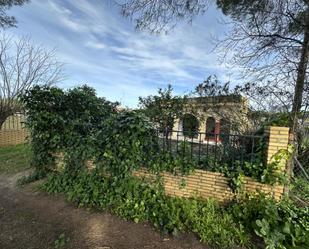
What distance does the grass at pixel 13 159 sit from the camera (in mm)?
6227

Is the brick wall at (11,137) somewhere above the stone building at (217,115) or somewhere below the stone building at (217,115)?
below

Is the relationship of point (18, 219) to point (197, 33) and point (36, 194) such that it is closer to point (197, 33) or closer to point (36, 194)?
point (36, 194)

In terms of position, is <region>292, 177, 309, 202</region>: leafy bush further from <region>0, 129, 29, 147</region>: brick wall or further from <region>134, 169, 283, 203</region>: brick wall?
<region>0, 129, 29, 147</region>: brick wall

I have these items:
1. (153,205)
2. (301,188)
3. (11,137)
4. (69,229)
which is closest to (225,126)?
(301,188)

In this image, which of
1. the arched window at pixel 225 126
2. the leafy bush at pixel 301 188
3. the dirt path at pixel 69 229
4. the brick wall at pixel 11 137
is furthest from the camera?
the brick wall at pixel 11 137

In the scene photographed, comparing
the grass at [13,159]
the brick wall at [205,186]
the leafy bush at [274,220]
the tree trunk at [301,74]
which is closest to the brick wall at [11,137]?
the grass at [13,159]

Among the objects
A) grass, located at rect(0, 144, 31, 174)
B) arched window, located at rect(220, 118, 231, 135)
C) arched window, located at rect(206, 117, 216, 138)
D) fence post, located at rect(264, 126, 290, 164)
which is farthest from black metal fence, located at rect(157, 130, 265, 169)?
grass, located at rect(0, 144, 31, 174)

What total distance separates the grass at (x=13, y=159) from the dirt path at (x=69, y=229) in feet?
6.56

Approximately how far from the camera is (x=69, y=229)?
3.26 meters

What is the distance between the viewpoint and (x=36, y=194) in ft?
14.6

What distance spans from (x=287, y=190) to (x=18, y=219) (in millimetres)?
3910

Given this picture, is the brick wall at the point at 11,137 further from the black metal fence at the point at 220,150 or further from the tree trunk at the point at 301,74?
the tree trunk at the point at 301,74

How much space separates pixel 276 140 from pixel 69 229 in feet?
10.1

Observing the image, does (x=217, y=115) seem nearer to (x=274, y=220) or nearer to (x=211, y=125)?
(x=211, y=125)
